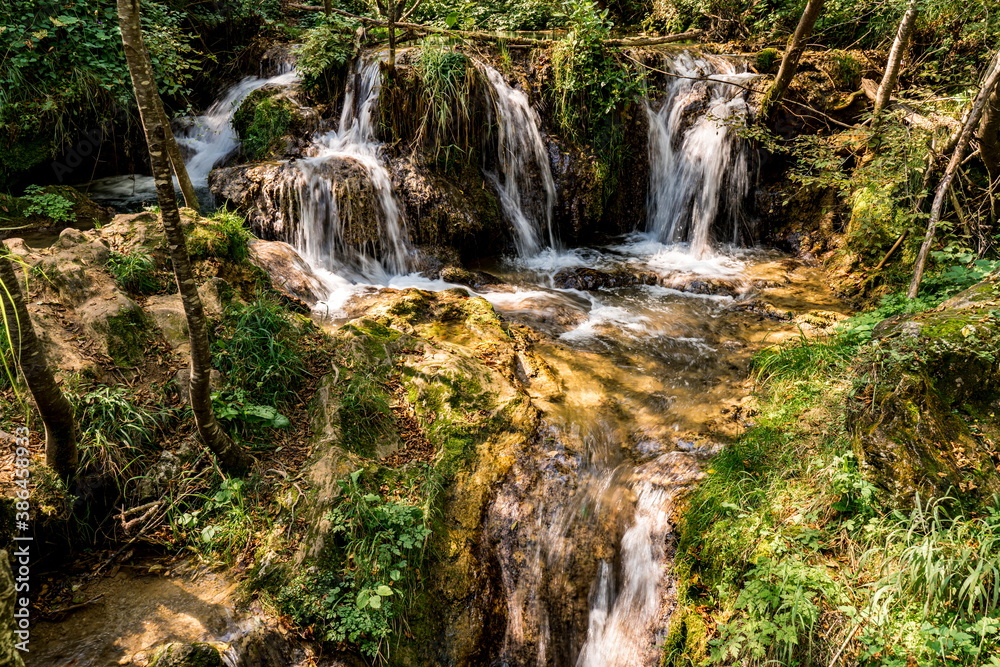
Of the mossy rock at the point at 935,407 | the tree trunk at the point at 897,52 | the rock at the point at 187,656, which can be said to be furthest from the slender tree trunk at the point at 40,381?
the tree trunk at the point at 897,52

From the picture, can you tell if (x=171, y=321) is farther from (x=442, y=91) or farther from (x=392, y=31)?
(x=392, y=31)

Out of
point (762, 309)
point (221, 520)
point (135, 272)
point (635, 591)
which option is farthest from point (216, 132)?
point (635, 591)

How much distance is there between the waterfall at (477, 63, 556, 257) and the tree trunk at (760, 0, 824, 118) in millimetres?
3889

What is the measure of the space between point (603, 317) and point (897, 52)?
5.49m

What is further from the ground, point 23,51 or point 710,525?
point 23,51

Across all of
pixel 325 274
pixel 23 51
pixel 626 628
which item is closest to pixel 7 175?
pixel 23 51

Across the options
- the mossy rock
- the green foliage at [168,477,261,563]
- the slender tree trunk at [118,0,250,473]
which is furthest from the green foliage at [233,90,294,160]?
the mossy rock

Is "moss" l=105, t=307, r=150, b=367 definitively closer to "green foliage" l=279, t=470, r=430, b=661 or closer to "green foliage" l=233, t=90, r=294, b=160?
"green foliage" l=279, t=470, r=430, b=661

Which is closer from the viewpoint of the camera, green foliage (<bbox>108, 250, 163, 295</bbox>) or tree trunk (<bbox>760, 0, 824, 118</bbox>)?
green foliage (<bbox>108, 250, 163, 295</bbox>)

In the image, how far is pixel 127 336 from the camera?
3.89m

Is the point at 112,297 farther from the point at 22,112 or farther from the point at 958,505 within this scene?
the point at 958,505

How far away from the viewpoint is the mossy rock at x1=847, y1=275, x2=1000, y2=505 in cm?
306

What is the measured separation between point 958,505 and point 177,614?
438 centimetres

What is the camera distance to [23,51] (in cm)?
666
